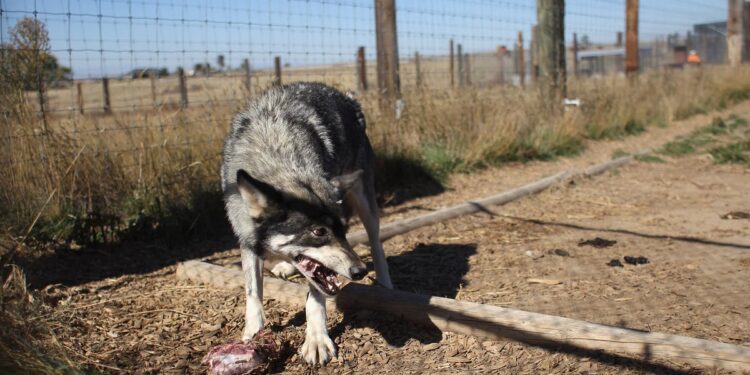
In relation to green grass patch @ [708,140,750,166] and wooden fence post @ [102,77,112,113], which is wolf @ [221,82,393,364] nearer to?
wooden fence post @ [102,77,112,113]

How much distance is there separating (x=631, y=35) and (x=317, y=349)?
537 inches

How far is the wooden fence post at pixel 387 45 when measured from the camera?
823cm

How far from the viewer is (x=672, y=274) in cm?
424

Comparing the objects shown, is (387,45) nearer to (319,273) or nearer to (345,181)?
(345,181)

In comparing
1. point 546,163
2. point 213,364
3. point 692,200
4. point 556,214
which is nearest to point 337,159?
point 213,364

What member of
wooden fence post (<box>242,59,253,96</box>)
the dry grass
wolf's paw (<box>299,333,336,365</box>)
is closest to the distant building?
wooden fence post (<box>242,59,253,96</box>)

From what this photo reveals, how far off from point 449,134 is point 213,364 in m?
6.11

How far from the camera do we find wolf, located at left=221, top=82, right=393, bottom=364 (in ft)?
11.1

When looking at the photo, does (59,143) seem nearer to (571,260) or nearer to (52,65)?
(52,65)

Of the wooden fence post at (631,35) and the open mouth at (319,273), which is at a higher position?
the wooden fence post at (631,35)

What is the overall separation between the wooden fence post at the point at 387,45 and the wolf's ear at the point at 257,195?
5.01m

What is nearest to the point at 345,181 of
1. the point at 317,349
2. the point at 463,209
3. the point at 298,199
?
the point at 298,199

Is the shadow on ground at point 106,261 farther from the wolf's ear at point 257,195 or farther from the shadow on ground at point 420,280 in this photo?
the wolf's ear at point 257,195

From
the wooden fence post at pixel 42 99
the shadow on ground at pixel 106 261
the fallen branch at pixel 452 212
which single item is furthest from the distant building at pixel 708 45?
the wooden fence post at pixel 42 99
